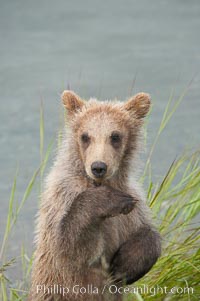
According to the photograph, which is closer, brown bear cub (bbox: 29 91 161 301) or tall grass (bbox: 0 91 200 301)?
brown bear cub (bbox: 29 91 161 301)

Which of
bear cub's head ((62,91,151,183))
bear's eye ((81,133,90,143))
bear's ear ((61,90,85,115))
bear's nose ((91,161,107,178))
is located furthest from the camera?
bear's ear ((61,90,85,115))

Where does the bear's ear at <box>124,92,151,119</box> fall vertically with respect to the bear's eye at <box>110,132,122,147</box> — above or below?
above

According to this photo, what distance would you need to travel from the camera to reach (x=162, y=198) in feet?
25.6

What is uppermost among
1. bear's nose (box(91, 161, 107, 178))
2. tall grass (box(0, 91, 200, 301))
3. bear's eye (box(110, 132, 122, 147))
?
bear's eye (box(110, 132, 122, 147))

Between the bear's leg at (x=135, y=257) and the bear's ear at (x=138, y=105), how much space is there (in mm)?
824

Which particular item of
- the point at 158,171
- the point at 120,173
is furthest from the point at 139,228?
the point at 158,171

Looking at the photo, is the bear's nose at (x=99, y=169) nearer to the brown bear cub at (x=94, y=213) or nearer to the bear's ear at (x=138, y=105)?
the brown bear cub at (x=94, y=213)

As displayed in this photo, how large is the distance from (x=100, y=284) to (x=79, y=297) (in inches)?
6.3

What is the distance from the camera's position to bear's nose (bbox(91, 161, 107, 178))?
20.5 ft

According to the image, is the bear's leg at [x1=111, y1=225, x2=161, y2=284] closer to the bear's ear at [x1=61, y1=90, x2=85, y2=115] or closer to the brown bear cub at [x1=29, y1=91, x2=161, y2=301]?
the brown bear cub at [x1=29, y1=91, x2=161, y2=301]

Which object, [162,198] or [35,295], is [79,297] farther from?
[162,198]

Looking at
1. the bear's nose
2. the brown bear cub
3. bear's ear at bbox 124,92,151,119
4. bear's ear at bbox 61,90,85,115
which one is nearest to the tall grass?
the brown bear cub

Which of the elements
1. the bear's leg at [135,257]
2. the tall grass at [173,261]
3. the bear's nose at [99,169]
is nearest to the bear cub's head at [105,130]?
the bear's nose at [99,169]

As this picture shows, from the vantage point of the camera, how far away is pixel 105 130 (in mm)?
6617
